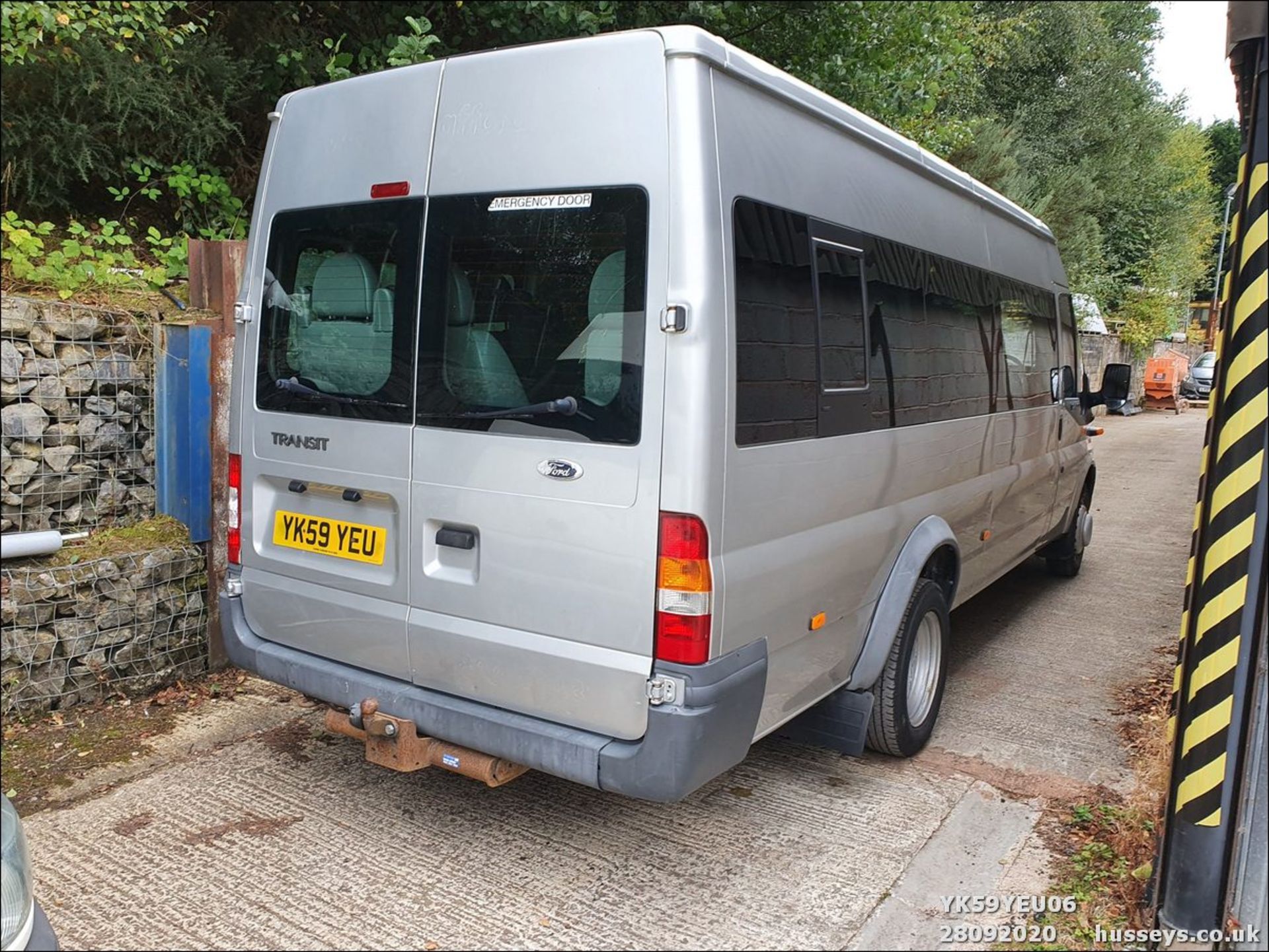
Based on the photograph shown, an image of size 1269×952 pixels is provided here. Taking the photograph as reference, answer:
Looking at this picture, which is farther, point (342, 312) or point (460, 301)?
point (342, 312)

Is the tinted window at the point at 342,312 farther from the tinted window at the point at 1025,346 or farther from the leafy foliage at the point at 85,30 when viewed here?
the tinted window at the point at 1025,346

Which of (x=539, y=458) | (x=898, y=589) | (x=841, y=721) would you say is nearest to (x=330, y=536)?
(x=539, y=458)

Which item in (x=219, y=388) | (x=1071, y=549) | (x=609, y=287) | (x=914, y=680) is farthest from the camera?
(x=1071, y=549)

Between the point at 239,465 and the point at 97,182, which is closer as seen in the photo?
the point at 239,465

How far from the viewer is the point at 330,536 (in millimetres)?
3480

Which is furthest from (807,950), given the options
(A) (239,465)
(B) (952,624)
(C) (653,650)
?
(B) (952,624)

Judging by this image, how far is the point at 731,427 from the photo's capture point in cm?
285

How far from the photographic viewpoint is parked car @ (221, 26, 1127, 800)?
2.79 m

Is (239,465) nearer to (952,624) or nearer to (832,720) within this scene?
(832,720)

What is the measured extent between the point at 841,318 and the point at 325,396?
6.28ft

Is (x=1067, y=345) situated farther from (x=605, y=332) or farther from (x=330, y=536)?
(x=330, y=536)

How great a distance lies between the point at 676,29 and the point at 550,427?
3.99 ft

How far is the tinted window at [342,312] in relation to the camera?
3.29m

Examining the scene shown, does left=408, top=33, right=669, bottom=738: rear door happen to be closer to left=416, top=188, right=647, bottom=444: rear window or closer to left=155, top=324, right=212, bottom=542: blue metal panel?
left=416, top=188, right=647, bottom=444: rear window
